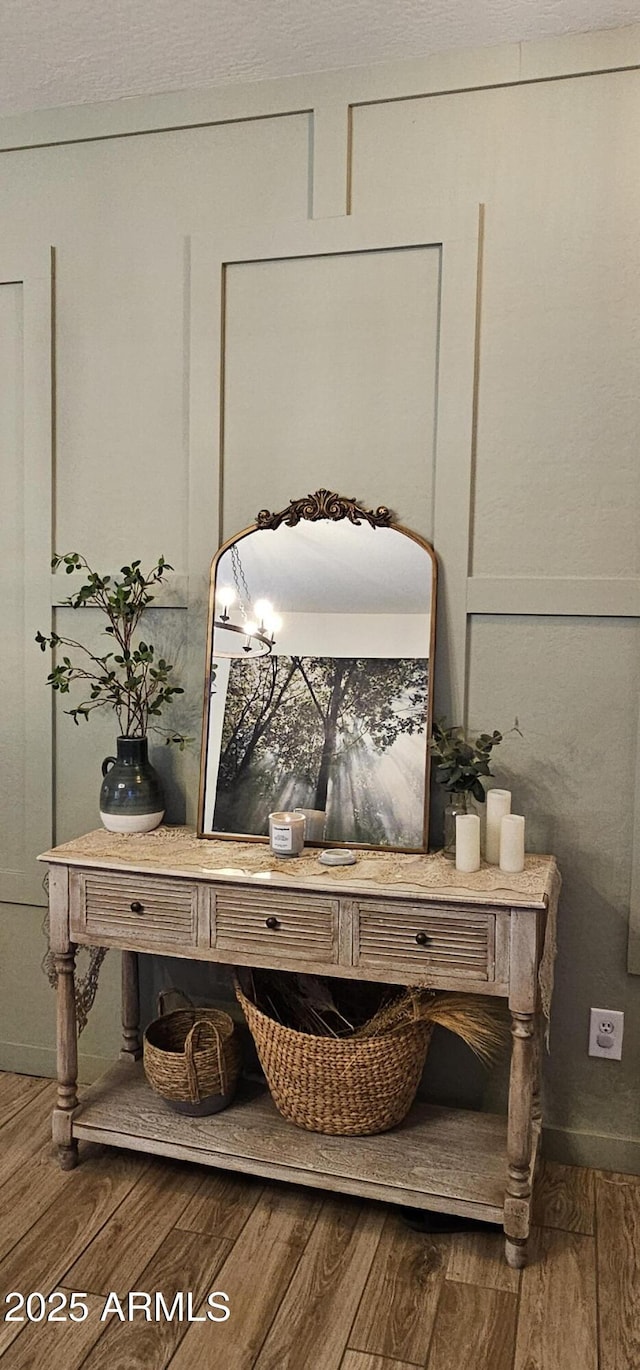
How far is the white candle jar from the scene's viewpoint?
2104 mm

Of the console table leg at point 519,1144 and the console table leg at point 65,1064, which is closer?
the console table leg at point 519,1144

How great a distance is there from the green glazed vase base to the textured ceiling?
182cm

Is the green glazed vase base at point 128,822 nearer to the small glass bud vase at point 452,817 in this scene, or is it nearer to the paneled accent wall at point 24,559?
the paneled accent wall at point 24,559

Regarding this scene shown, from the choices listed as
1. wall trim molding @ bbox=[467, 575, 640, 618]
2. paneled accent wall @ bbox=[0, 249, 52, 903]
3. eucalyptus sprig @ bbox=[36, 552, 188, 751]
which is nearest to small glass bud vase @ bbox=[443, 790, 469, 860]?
wall trim molding @ bbox=[467, 575, 640, 618]

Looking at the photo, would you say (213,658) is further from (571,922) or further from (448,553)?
(571,922)

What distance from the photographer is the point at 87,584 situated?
8.23 ft

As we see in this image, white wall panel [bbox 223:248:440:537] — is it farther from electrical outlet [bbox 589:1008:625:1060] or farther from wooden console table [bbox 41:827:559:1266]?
electrical outlet [bbox 589:1008:625:1060]

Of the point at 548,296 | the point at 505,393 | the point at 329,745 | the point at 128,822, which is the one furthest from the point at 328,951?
the point at 548,296

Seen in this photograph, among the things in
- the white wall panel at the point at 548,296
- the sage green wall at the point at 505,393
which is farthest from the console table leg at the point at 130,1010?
the white wall panel at the point at 548,296

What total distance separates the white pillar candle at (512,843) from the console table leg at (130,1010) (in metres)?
1.07

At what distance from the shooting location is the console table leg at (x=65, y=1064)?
2.17 meters

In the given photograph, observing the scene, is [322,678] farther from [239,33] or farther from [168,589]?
[239,33]

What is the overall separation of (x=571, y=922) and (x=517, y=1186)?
0.59m

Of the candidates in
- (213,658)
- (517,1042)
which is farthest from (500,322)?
(517,1042)
